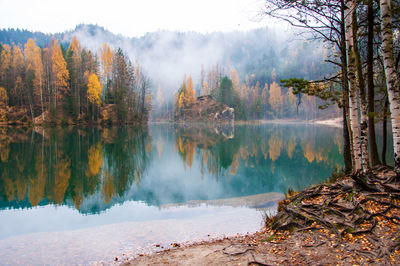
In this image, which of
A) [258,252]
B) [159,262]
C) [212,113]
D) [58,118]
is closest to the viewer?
[258,252]

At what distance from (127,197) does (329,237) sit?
9634 mm

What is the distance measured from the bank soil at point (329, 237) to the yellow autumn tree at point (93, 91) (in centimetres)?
5658

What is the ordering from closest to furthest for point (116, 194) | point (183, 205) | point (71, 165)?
point (183, 205) → point (116, 194) → point (71, 165)

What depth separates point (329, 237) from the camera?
5148 millimetres

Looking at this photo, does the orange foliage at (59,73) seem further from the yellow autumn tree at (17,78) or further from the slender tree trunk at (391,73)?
the slender tree trunk at (391,73)

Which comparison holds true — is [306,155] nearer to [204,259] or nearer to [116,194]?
[116,194]

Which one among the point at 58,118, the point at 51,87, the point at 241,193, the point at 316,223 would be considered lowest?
the point at 241,193

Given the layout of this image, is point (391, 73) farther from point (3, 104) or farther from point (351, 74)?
point (3, 104)

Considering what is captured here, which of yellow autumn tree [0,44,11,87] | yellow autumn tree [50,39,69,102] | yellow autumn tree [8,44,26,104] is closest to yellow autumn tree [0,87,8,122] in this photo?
yellow autumn tree [8,44,26,104]

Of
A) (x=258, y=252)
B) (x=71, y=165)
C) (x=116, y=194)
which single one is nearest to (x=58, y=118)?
(x=71, y=165)

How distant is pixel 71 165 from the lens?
18.3 metres

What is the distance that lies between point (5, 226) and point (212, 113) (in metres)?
86.8

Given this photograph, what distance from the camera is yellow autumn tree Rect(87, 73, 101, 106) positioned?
188 feet

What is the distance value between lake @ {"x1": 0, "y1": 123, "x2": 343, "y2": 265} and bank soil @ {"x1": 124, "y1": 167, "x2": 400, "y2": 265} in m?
1.55
